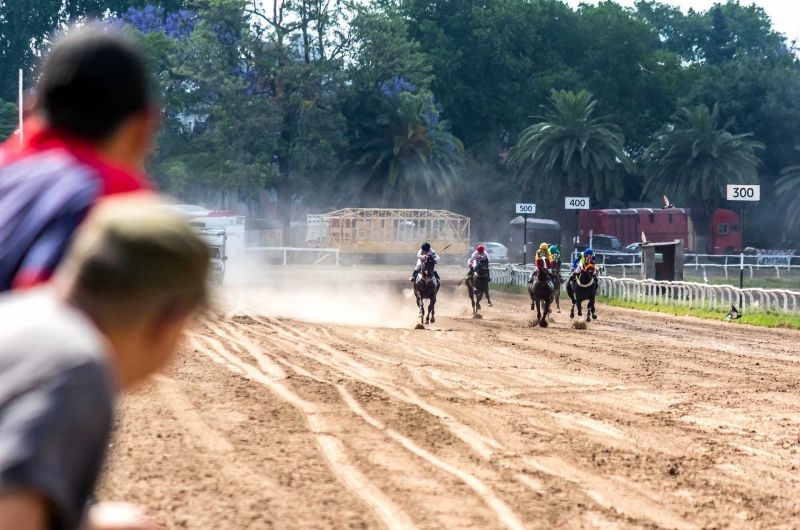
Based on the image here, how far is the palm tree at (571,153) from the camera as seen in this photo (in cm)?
6188

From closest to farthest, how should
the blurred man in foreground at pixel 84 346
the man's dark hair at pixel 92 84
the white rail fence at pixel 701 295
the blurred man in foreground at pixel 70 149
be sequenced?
the blurred man in foreground at pixel 84 346 < the blurred man in foreground at pixel 70 149 < the man's dark hair at pixel 92 84 < the white rail fence at pixel 701 295

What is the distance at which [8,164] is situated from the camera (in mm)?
2818

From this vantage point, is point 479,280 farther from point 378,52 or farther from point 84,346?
point 378,52

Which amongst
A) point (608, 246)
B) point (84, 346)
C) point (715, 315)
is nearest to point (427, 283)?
point (715, 315)

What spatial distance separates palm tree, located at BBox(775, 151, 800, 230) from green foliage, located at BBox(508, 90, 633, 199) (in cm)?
928

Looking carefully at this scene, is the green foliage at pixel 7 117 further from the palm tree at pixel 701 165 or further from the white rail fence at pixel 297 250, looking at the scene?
the palm tree at pixel 701 165

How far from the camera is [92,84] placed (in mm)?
2719

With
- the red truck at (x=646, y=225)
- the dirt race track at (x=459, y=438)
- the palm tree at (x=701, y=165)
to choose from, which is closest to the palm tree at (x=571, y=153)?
the red truck at (x=646, y=225)

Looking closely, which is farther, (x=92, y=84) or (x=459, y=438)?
(x=459, y=438)

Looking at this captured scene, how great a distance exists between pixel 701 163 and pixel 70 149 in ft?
206

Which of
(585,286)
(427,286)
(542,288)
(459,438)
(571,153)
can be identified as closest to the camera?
(459,438)

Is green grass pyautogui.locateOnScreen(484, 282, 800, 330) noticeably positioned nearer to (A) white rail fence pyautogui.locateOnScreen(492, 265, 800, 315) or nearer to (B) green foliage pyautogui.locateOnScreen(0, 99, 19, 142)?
(A) white rail fence pyautogui.locateOnScreen(492, 265, 800, 315)

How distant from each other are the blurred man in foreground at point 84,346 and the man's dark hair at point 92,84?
79 cm

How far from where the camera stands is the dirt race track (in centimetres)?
654
